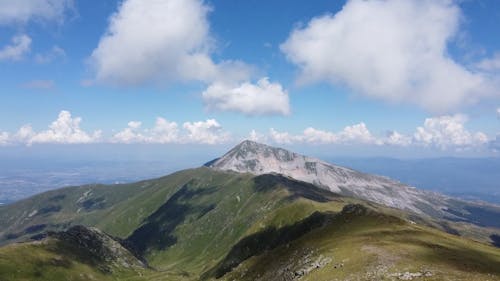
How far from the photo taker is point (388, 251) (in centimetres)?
6819

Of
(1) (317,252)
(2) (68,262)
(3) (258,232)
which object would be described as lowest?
(2) (68,262)

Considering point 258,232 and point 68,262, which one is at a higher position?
point 258,232

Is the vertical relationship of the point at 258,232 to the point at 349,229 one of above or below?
below

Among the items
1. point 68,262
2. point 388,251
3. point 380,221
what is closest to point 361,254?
point 388,251

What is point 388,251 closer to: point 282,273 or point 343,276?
point 343,276

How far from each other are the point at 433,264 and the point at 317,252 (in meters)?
34.5

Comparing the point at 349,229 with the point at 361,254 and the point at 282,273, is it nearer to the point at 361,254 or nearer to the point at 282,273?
the point at 282,273

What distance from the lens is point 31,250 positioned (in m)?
190

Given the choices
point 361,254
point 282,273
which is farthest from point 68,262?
point 361,254

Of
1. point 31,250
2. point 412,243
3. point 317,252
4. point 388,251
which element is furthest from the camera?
point 31,250

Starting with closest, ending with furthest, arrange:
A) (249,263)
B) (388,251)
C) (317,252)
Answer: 1. (388,251)
2. (317,252)
3. (249,263)

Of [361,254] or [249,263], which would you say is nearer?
[361,254]

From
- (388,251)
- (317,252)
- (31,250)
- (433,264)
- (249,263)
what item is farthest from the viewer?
(31,250)

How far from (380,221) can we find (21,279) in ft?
467
